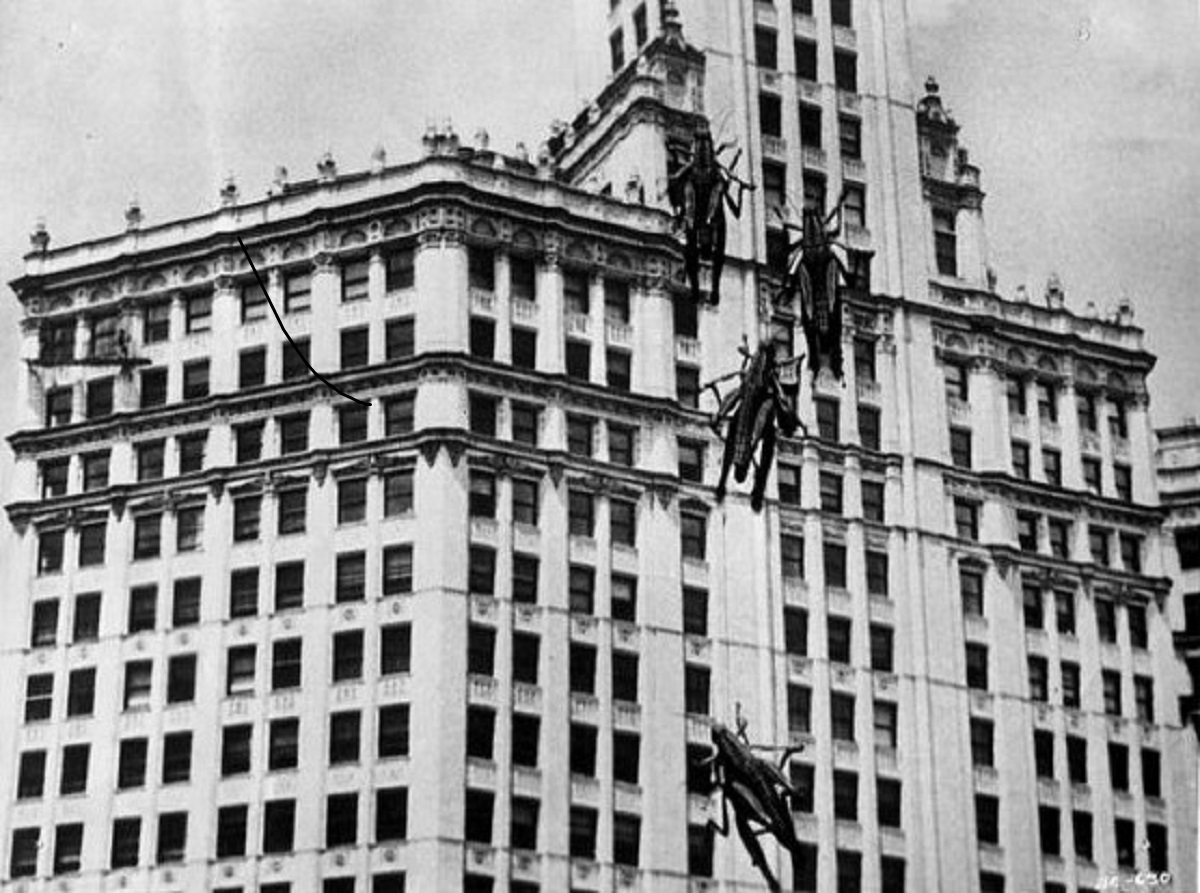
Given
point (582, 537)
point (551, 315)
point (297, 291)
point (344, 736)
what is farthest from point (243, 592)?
point (551, 315)

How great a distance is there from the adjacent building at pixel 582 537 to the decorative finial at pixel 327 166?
34 cm

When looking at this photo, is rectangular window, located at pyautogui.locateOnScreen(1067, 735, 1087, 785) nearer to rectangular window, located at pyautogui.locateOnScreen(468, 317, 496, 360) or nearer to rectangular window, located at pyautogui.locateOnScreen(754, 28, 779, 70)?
rectangular window, located at pyautogui.locateOnScreen(468, 317, 496, 360)

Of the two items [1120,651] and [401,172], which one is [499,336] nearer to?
[401,172]

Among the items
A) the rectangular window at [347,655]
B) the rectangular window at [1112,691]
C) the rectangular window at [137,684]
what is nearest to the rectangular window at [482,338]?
the rectangular window at [347,655]

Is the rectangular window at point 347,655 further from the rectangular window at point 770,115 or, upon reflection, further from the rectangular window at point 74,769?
the rectangular window at point 770,115

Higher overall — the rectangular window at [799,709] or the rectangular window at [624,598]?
the rectangular window at [624,598]

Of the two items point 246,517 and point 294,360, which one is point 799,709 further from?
Answer: point 294,360

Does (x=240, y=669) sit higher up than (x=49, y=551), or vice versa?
(x=49, y=551)

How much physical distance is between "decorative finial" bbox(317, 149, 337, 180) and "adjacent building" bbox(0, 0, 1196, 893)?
0.34 m

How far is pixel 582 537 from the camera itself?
6450cm

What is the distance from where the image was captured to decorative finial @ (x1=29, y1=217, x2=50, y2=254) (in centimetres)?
6144

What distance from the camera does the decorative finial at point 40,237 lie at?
61.4 metres

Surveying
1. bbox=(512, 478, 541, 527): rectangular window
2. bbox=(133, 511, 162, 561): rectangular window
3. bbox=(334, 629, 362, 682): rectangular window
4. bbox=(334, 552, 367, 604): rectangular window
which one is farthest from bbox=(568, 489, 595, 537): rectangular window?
bbox=(133, 511, 162, 561): rectangular window

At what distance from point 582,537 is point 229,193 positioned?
34.9 feet
